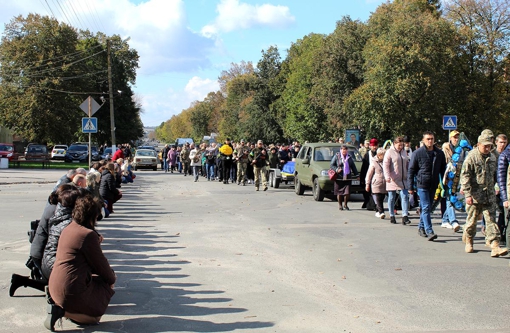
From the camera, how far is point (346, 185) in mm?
16844

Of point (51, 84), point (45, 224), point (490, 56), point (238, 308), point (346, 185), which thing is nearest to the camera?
point (238, 308)

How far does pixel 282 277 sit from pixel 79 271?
3.15m

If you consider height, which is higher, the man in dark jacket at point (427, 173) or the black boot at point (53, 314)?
the man in dark jacket at point (427, 173)

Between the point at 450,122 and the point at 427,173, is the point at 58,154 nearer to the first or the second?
the point at 450,122

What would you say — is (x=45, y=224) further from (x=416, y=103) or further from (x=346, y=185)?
(x=416, y=103)

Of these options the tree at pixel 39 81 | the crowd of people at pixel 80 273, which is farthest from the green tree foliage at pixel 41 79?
the crowd of people at pixel 80 273

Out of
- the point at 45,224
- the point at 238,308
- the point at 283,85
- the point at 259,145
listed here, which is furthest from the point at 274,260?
the point at 283,85

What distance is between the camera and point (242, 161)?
2730 cm

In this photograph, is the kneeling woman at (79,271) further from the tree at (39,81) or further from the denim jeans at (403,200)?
the tree at (39,81)

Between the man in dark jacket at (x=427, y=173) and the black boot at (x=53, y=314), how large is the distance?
24.3 feet

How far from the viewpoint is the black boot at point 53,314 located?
5.72 m

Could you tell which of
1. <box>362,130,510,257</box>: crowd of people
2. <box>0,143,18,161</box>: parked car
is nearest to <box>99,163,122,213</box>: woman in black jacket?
<box>362,130,510,257</box>: crowd of people

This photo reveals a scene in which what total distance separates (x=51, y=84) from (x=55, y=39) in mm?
4583

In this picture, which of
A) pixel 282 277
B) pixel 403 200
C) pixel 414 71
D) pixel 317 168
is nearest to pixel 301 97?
pixel 414 71
